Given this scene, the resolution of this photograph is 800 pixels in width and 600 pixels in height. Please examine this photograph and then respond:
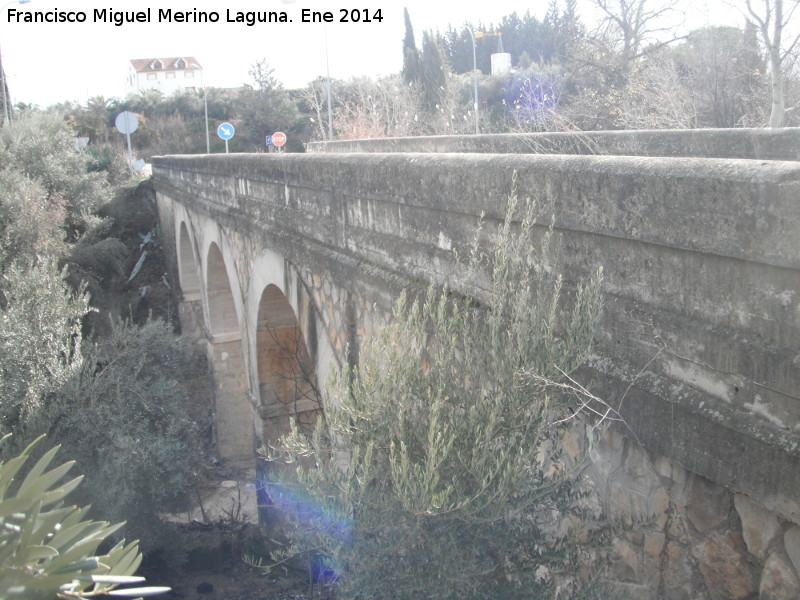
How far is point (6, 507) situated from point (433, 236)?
2.27 m

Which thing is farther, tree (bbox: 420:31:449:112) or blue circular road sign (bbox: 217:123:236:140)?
tree (bbox: 420:31:449:112)

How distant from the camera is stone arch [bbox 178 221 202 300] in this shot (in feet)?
48.1

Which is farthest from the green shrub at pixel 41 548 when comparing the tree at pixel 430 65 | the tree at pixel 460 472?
the tree at pixel 430 65

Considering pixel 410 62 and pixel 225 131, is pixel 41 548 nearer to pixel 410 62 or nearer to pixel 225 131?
pixel 225 131

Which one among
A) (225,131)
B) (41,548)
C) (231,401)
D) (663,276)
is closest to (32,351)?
(231,401)

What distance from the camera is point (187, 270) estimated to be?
15.6 m

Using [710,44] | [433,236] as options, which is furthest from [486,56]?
[433,236]

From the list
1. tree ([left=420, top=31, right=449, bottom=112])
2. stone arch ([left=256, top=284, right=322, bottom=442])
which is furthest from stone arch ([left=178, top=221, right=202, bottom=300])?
tree ([left=420, top=31, right=449, bottom=112])

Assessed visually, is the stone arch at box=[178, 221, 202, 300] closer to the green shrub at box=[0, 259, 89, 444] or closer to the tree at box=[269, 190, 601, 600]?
the green shrub at box=[0, 259, 89, 444]

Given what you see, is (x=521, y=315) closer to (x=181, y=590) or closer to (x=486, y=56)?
(x=181, y=590)

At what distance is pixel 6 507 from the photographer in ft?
4.25

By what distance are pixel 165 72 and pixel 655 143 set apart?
5674 centimetres

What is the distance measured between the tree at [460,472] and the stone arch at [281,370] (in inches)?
197

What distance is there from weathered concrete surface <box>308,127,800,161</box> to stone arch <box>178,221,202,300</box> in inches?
298
